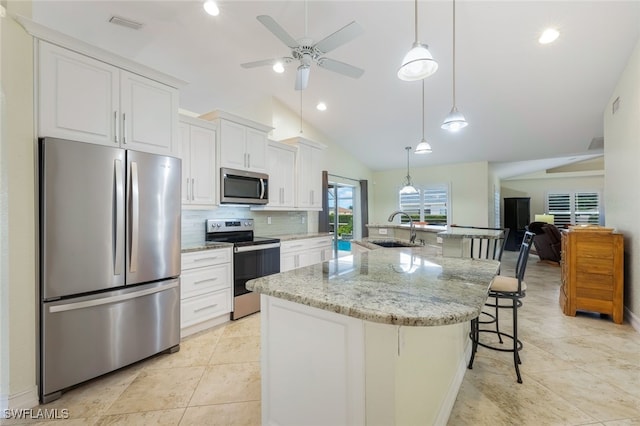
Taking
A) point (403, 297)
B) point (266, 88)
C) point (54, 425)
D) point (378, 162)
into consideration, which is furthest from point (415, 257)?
point (378, 162)

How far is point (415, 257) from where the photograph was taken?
206 centimetres

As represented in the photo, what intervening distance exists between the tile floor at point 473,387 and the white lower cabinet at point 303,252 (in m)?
1.22

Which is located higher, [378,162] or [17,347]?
[378,162]

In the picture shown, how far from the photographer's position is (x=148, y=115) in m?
2.34

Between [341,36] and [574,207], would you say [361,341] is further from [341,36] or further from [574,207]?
[574,207]

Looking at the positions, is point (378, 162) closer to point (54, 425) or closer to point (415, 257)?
point (415, 257)

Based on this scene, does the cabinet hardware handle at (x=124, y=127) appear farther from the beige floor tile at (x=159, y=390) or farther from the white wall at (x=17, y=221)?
the beige floor tile at (x=159, y=390)

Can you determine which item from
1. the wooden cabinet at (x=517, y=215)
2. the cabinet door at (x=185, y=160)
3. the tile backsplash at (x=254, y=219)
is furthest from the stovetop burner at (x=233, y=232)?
the wooden cabinet at (x=517, y=215)

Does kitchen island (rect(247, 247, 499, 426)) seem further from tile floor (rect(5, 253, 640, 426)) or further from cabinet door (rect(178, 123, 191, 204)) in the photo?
cabinet door (rect(178, 123, 191, 204))

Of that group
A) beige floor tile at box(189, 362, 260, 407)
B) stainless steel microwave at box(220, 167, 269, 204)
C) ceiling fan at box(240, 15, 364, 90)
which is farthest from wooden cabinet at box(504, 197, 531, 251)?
beige floor tile at box(189, 362, 260, 407)

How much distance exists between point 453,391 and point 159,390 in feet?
6.54

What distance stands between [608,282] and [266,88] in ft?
16.7

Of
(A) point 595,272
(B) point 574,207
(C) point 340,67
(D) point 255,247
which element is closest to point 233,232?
(D) point 255,247

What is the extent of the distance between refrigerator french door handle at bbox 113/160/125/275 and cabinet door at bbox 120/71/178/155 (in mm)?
252
